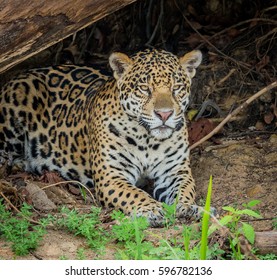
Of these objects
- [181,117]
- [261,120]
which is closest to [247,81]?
[261,120]

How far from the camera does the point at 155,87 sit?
958 cm

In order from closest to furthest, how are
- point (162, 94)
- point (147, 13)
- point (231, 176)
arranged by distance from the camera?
point (162, 94) → point (231, 176) → point (147, 13)

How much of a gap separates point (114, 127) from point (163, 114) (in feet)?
3.06

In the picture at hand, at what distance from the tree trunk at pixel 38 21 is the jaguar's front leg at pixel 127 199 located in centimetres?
188

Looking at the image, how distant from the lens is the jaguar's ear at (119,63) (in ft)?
32.3

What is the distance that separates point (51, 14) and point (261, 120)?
4599 millimetres

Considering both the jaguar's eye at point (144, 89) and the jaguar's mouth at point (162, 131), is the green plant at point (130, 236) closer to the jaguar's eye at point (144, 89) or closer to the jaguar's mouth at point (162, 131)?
the jaguar's mouth at point (162, 131)

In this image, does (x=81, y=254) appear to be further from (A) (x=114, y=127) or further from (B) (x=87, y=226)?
(A) (x=114, y=127)

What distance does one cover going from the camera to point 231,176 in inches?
405

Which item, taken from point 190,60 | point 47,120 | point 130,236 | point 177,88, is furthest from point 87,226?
point 47,120

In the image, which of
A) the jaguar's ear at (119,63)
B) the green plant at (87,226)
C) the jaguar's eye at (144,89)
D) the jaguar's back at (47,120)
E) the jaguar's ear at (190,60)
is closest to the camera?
the green plant at (87,226)

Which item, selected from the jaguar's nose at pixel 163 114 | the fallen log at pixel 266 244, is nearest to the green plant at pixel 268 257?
the fallen log at pixel 266 244

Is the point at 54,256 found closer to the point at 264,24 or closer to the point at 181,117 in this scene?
the point at 181,117

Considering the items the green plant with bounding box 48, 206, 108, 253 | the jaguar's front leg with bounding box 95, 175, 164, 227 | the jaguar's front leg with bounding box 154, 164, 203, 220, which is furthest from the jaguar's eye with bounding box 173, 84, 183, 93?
the green plant with bounding box 48, 206, 108, 253
